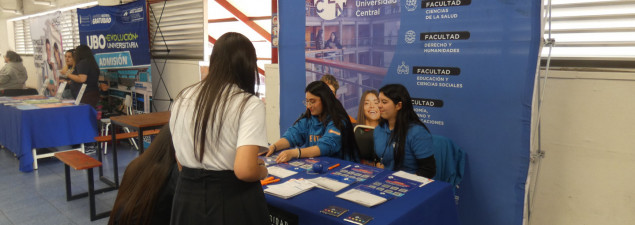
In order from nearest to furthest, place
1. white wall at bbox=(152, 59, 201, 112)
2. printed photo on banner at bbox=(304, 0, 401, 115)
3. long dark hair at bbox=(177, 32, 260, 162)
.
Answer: long dark hair at bbox=(177, 32, 260, 162) < printed photo on banner at bbox=(304, 0, 401, 115) < white wall at bbox=(152, 59, 201, 112)

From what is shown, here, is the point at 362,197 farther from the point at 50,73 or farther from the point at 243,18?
the point at 50,73

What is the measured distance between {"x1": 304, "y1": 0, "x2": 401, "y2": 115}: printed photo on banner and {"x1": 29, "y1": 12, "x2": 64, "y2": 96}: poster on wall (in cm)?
599

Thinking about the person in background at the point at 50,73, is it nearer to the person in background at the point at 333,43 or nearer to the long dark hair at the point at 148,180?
the person in background at the point at 333,43

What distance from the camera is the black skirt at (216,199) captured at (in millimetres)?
1339

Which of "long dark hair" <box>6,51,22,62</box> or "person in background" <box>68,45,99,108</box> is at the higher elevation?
"long dark hair" <box>6,51,22,62</box>

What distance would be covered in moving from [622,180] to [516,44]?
940 mm

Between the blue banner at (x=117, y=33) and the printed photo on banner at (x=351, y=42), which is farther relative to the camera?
the blue banner at (x=117, y=33)

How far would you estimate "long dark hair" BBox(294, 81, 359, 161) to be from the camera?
251 centimetres

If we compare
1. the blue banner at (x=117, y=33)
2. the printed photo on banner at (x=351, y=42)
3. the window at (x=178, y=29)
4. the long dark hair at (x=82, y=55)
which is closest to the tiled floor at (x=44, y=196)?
the long dark hair at (x=82, y=55)

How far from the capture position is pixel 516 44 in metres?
2.24

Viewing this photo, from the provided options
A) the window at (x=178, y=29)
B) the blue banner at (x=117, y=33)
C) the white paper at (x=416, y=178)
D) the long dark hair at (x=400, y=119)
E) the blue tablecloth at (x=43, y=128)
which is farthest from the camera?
the blue banner at (x=117, y=33)

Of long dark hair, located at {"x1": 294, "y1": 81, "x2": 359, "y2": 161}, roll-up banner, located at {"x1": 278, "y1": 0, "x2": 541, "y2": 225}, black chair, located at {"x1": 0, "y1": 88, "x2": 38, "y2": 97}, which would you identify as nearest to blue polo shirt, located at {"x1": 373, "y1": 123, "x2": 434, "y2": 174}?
long dark hair, located at {"x1": 294, "y1": 81, "x2": 359, "y2": 161}

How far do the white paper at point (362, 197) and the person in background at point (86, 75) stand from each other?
4893mm

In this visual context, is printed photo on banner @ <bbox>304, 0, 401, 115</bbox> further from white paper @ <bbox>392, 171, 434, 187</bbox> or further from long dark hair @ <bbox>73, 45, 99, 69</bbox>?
long dark hair @ <bbox>73, 45, 99, 69</bbox>
